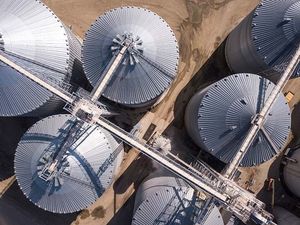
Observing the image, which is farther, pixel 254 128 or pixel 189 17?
pixel 189 17

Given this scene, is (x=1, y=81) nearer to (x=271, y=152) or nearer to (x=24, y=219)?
(x=24, y=219)

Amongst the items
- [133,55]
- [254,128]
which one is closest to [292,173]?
[254,128]

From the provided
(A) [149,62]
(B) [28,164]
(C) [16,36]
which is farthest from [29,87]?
(A) [149,62]

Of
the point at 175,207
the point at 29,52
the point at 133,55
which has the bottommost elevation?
the point at 175,207

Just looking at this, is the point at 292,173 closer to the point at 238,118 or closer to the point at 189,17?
the point at 238,118

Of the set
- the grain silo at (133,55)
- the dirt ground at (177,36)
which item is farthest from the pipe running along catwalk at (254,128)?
the dirt ground at (177,36)

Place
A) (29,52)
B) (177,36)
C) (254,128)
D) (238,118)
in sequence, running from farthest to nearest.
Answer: (177,36), (29,52), (238,118), (254,128)
